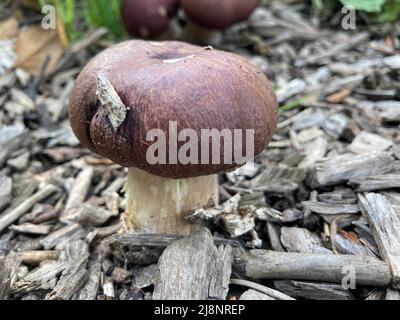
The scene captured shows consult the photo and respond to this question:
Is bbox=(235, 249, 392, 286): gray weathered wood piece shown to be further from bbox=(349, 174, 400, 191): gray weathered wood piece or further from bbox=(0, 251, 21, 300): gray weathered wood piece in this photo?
bbox=(0, 251, 21, 300): gray weathered wood piece

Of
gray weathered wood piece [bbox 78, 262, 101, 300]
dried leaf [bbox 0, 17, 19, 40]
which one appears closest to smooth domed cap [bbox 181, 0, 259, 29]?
dried leaf [bbox 0, 17, 19, 40]

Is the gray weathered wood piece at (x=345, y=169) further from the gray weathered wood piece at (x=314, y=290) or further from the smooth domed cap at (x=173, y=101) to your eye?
the gray weathered wood piece at (x=314, y=290)

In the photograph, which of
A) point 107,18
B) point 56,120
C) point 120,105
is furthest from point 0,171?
point 107,18

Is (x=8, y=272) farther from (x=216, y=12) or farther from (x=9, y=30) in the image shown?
(x=216, y=12)

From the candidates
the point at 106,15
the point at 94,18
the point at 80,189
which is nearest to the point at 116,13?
the point at 106,15

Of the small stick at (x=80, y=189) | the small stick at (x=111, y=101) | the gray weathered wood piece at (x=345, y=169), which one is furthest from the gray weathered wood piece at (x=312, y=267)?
the small stick at (x=80, y=189)
